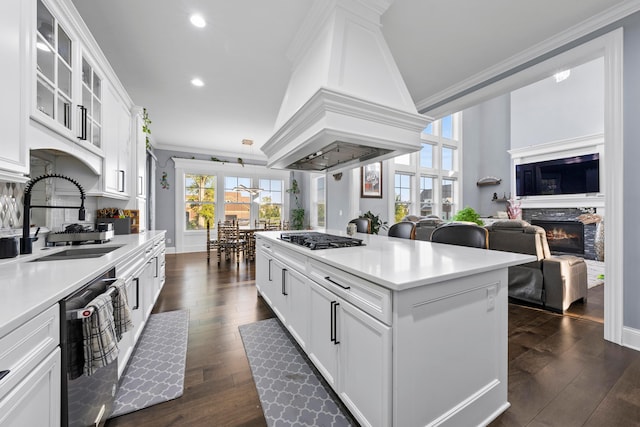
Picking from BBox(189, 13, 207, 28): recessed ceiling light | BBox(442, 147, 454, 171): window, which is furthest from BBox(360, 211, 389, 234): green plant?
BBox(189, 13, 207, 28): recessed ceiling light

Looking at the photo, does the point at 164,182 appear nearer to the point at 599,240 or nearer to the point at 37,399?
the point at 37,399

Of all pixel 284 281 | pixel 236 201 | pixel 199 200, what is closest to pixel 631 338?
pixel 284 281

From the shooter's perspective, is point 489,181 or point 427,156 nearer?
point 427,156

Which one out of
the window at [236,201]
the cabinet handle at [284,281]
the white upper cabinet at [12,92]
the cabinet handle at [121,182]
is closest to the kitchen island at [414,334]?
the cabinet handle at [284,281]

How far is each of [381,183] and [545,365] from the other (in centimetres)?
390

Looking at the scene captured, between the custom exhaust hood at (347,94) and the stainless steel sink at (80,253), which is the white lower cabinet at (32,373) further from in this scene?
the custom exhaust hood at (347,94)

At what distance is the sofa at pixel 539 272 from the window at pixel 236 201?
6157 millimetres

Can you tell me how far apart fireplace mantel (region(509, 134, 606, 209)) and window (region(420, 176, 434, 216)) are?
2.21 metres

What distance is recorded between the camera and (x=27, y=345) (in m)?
0.77

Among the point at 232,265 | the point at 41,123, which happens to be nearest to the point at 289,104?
the point at 41,123

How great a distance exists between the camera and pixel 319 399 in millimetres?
1572

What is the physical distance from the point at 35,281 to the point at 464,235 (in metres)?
2.59

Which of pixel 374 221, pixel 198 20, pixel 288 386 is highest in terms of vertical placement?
pixel 198 20

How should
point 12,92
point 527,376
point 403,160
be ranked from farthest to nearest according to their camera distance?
point 403,160
point 527,376
point 12,92
